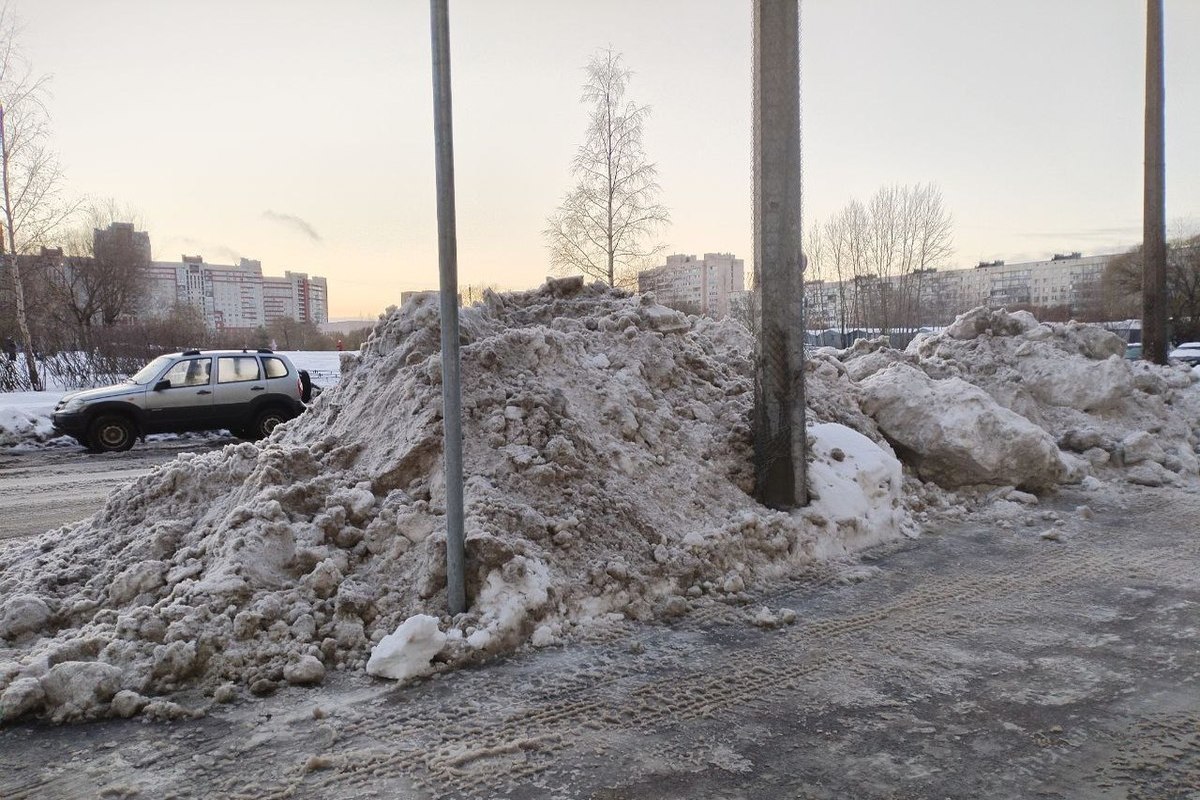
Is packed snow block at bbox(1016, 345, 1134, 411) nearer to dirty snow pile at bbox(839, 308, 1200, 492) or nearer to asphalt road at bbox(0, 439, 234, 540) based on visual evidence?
dirty snow pile at bbox(839, 308, 1200, 492)

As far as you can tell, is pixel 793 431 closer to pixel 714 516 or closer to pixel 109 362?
pixel 714 516

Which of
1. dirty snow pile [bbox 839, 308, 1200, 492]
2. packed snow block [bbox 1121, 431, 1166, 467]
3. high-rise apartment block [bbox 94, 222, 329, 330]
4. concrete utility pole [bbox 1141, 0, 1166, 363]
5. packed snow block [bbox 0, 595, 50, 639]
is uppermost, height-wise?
high-rise apartment block [bbox 94, 222, 329, 330]

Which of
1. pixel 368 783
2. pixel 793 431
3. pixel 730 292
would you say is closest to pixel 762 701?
pixel 368 783

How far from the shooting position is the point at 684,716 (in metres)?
3.49

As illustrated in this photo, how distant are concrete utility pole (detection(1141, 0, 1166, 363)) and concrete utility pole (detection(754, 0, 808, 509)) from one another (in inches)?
395

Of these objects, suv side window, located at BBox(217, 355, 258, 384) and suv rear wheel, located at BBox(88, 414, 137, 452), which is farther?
suv side window, located at BBox(217, 355, 258, 384)

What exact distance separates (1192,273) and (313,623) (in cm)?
5174

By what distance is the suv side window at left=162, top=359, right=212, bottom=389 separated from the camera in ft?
44.0

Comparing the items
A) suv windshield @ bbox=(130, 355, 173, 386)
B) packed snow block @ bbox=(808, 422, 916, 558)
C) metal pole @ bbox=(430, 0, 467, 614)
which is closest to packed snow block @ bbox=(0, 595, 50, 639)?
metal pole @ bbox=(430, 0, 467, 614)

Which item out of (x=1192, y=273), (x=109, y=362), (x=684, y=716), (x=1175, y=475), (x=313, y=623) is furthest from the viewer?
→ (x=1192, y=273)

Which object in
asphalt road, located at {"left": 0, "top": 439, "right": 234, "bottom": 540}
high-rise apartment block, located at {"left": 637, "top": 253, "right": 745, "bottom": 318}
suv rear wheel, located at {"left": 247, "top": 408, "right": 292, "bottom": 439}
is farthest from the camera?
high-rise apartment block, located at {"left": 637, "top": 253, "right": 745, "bottom": 318}

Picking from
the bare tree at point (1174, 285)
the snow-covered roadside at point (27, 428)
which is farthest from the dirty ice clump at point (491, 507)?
the bare tree at point (1174, 285)

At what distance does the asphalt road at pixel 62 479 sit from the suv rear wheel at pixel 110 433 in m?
0.23

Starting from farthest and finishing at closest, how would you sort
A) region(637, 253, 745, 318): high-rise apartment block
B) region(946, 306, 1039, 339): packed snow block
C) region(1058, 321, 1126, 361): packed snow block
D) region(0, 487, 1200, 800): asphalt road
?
1. region(637, 253, 745, 318): high-rise apartment block
2. region(946, 306, 1039, 339): packed snow block
3. region(1058, 321, 1126, 361): packed snow block
4. region(0, 487, 1200, 800): asphalt road
